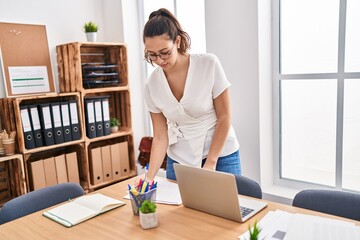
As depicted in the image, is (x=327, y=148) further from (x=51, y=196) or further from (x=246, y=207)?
(x=51, y=196)

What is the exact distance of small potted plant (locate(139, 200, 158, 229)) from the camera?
4.00 feet

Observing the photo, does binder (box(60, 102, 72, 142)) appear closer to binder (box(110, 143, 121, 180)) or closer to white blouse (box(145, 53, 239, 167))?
binder (box(110, 143, 121, 180))

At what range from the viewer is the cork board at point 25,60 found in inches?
109

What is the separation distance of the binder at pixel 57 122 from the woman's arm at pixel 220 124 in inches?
64.8

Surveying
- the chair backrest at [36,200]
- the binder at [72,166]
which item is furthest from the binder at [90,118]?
the chair backrest at [36,200]

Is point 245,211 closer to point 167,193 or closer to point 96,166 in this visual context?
point 167,193

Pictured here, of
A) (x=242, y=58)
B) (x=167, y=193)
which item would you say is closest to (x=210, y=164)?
(x=167, y=193)

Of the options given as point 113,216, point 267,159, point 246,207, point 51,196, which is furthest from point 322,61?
point 51,196

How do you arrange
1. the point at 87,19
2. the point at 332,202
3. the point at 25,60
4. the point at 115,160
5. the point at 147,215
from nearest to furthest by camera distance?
the point at 147,215 → the point at 332,202 → the point at 25,60 → the point at 115,160 → the point at 87,19

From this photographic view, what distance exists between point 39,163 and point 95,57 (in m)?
1.23

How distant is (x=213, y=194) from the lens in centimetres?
124

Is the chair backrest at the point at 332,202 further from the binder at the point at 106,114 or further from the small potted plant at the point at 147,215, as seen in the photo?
the binder at the point at 106,114

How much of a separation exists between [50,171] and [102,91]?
2.83 feet

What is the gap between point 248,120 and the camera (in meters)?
2.48
